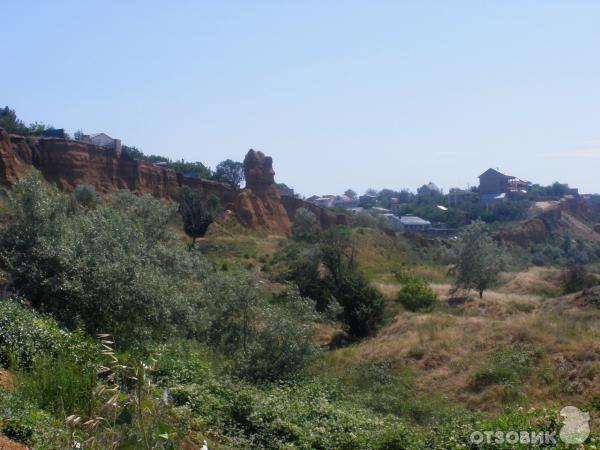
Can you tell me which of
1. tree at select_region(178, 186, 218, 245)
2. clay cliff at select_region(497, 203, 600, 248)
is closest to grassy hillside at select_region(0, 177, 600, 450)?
tree at select_region(178, 186, 218, 245)

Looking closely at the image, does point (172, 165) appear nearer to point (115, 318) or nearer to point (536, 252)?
point (536, 252)

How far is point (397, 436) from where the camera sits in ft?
25.4

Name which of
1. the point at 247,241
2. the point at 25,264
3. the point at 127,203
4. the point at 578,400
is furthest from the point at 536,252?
the point at 25,264

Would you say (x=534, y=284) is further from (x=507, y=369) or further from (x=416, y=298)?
(x=507, y=369)

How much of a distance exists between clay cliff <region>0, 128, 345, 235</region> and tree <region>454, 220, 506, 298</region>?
2394 centimetres

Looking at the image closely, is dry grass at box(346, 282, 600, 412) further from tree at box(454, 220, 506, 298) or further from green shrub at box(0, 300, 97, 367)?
green shrub at box(0, 300, 97, 367)

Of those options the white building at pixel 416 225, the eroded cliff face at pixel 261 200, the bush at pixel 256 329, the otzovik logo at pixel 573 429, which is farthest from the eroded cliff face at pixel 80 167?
the otzovik logo at pixel 573 429

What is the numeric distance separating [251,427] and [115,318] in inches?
191

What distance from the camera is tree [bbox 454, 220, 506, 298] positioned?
33844 mm

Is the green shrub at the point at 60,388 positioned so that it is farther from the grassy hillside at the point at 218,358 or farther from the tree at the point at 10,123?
the tree at the point at 10,123

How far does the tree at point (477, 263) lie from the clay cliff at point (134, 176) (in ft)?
78.5

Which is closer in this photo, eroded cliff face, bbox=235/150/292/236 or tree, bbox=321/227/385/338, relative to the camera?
tree, bbox=321/227/385/338

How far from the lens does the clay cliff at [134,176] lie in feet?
151

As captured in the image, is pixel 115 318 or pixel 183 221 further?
pixel 183 221
